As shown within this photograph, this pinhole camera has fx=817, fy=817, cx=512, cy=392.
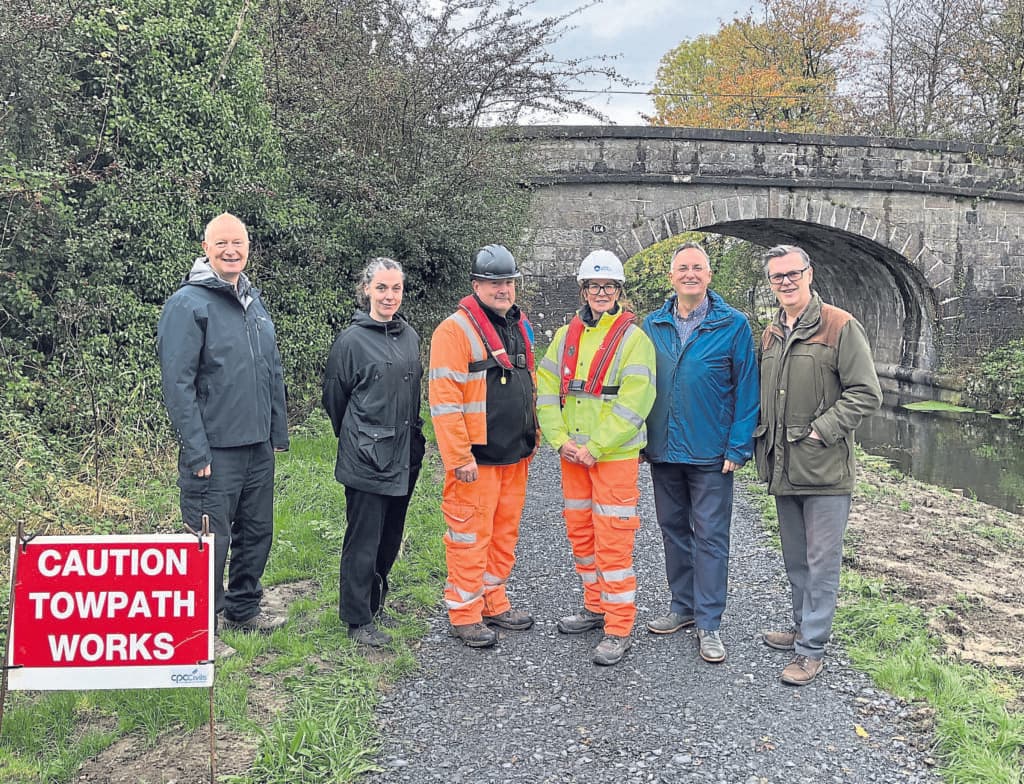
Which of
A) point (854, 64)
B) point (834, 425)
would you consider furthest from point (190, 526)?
point (854, 64)

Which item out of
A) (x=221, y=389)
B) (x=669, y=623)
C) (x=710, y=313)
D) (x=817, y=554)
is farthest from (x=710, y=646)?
(x=221, y=389)

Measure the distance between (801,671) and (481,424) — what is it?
1.93 m

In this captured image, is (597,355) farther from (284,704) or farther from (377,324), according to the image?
(284,704)

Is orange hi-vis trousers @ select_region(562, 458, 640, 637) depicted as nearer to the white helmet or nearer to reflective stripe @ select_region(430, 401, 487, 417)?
reflective stripe @ select_region(430, 401, 487, 417)

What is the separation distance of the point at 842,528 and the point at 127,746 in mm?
3244

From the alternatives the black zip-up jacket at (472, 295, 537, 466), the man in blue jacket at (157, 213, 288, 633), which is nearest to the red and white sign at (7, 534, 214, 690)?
the man in blue jacket at (157, 213, 288, 633)

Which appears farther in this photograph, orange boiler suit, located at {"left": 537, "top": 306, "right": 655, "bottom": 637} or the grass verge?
orange boiler suit, located at {"left": 537, "top": 306, "right": 655, "bottom": 637}

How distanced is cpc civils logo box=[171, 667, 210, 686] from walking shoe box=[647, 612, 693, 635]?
2.38 metres

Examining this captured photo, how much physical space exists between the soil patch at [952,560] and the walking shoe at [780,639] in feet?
2.75

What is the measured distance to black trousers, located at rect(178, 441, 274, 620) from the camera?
388 centimetres

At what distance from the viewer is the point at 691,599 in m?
4.52

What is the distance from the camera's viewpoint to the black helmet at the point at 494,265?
13.6ft

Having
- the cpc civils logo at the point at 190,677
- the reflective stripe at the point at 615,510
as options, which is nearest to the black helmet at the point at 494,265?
the reflective stripe at the point at 615,510

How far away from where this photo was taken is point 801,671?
3.86m
